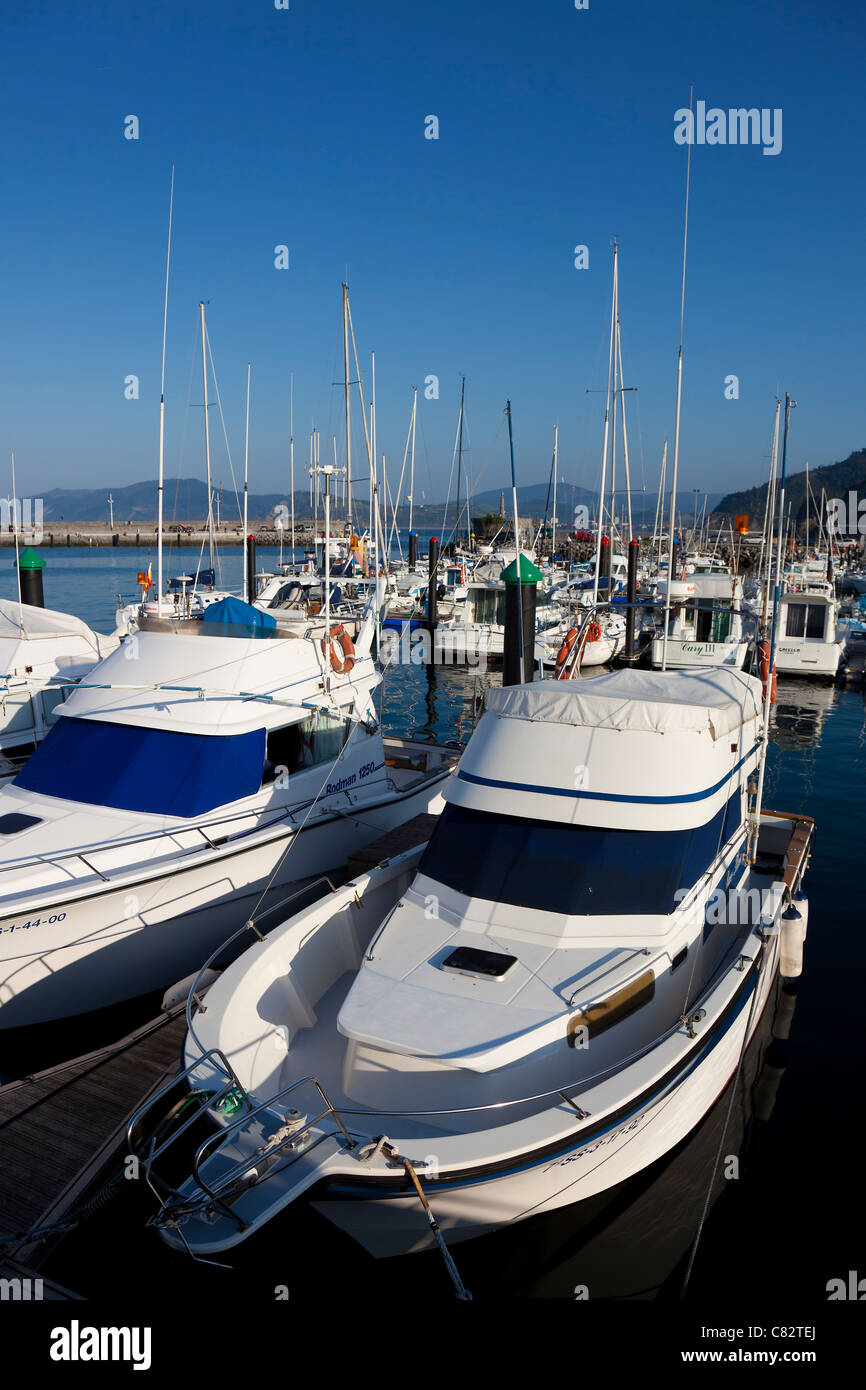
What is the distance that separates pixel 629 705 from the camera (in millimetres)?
6871

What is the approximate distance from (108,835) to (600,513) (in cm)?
2379

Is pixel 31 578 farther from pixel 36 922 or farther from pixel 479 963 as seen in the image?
pixel 479 963

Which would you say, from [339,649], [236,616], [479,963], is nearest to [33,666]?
[236,616]

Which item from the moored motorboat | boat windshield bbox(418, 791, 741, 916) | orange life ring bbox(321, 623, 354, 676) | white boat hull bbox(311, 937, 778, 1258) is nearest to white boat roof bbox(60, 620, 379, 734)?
orange life ring bbox(321, 623, 354, 676)

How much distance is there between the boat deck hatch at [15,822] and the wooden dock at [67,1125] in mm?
2798

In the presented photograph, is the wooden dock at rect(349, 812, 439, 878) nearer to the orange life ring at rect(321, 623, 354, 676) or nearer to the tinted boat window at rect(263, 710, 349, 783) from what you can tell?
the tinted boat window at rect(263, 710, 349, 783)

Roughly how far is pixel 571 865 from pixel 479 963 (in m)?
1.10

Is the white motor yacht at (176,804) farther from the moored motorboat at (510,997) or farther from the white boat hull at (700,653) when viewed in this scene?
the white boat hull at (700,653)

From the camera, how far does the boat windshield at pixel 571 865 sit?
20.6ft

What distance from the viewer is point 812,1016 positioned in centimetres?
886

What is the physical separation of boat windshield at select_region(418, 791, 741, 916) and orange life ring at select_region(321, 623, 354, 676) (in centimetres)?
499
